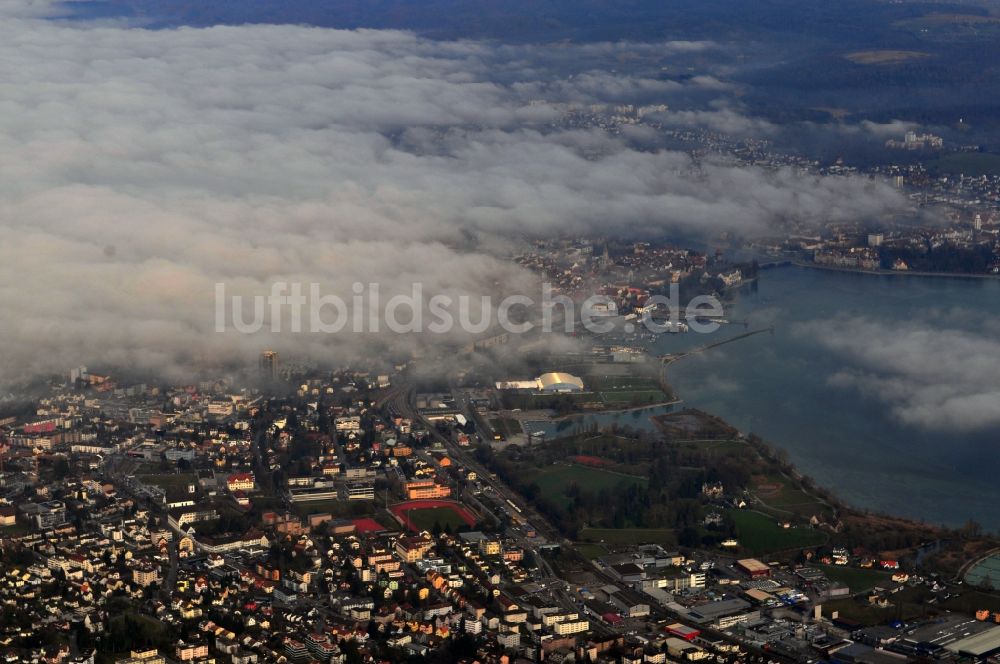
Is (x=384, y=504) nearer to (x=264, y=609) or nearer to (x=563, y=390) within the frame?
(x=264, y=609)

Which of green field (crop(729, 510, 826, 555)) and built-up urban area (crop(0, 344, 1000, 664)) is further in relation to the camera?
green field (crop(729, 510, 826, 555))

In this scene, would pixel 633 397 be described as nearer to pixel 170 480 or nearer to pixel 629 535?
pixel 629 535

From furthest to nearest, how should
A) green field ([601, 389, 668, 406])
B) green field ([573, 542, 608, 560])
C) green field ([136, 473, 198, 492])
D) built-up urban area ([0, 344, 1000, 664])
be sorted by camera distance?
1. green field ([601, 389, 668, 406])
2. green field ([136, 473, 198, 492])
3. green field ([573, 542, 608, 560])
4. built-up urban area ([0, 344, 1000, 664])

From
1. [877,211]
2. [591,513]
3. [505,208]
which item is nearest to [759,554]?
[591,513]

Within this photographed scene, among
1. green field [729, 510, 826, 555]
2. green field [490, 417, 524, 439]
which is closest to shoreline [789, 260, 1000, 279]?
green field [490, 417, 524, 439]

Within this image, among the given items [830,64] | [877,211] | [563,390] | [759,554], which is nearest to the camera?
[759,554]

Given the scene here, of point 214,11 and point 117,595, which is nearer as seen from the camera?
point 117,595

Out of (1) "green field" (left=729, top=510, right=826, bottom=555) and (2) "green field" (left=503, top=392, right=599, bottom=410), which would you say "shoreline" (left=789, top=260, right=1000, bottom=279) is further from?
(1) "green field" (left=729, top=510, right=826, bottom=555)
